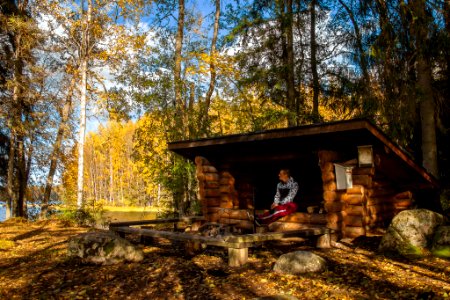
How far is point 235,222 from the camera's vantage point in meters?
9.23

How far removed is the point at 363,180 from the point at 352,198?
45cm

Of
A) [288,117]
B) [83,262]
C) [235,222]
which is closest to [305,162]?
[288,117]

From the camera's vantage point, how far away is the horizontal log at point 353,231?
7.48 metres

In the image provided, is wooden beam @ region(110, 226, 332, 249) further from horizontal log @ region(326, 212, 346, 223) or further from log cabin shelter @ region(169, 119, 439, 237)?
log cabin shelter @ region(169, 119, 439, 237)

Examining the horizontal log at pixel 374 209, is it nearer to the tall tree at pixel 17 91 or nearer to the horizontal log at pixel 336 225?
the horizontal log at pixel 336 225

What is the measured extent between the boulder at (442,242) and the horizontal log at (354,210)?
1.50 meters

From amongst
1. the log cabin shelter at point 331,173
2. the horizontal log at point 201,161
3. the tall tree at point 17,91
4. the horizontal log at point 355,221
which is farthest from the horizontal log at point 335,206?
the tall tree at point 17,91

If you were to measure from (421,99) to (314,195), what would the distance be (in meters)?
4.32

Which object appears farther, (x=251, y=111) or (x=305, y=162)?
(x=251, y=111)

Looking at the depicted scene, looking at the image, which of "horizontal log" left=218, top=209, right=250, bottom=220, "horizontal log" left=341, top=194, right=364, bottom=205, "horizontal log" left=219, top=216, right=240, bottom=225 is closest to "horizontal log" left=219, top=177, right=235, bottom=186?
"horizontal log" left=218, top=209, right=250, bottom=220

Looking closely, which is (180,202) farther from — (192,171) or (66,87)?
(66,87)

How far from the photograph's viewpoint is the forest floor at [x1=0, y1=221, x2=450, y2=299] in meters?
4.59

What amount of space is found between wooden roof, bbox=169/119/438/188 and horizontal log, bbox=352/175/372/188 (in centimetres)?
49

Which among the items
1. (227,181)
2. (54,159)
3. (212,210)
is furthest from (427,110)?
(54,159)
